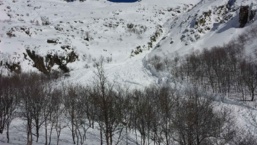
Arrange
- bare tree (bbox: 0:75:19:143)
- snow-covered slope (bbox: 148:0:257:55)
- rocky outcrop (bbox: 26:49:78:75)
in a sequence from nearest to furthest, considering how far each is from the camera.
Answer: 1. bare tree (bbox: 0:75:19:143)
2. rocky outcrop (bbox: 26:49:78:75)
3. snow-covered slope (bbox: 148:0:257:55)

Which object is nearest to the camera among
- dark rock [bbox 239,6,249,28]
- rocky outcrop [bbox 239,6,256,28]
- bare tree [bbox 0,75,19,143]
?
bare tree [bbox 0,75,19,143]

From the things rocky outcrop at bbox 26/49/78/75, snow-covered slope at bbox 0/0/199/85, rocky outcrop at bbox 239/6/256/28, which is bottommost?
rocky outcrop at bbox 26/49/78/75

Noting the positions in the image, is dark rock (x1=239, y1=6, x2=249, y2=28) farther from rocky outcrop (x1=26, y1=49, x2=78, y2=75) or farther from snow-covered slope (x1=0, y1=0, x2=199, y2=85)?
rocky outcrop (x1=26, y1=49, x2=78, y2=75)

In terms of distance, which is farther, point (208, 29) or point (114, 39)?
point (114, 39)

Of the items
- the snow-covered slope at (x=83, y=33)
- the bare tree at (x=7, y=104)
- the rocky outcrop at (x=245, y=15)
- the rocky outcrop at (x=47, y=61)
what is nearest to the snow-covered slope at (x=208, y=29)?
the rocky outcrop at (x=245, y=15)

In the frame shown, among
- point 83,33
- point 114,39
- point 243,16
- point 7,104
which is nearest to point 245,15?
point 243,16

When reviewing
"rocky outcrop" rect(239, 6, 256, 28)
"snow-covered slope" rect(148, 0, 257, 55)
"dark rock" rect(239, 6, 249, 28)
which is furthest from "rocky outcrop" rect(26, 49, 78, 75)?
"rocky outcrop" rect(239, 6, 256, 28)

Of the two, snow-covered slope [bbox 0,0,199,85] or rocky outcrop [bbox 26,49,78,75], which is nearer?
rocky outcrop [bbox 26,49,78,75]

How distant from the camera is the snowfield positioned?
77.6 meters

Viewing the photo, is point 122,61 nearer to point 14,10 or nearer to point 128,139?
point 128,139

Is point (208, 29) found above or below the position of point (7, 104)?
above

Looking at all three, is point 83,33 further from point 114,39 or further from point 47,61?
point 47,61

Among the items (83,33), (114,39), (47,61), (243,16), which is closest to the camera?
(47,61)

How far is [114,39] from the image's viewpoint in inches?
5463
